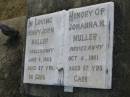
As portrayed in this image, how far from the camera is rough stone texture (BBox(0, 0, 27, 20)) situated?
9727 millimetres

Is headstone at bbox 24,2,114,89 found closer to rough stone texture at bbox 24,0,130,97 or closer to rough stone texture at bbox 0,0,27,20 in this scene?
rough stone texture at bbox 24,0,130,97

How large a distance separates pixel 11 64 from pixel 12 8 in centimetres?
235

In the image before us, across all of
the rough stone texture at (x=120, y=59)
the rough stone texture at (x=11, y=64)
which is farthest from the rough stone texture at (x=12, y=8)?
the rough stone texture at (x=120, y=59)

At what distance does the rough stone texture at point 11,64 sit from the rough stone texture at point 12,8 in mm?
1312

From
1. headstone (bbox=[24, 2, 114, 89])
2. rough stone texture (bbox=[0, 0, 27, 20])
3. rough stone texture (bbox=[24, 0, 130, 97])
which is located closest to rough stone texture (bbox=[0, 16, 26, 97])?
headstone (bbox=[24, 2, 114, 89])

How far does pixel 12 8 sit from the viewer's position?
10.0m

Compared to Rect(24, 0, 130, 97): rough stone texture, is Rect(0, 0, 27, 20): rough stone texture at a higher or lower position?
higher

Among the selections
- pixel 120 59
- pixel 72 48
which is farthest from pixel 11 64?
pixel 120 59

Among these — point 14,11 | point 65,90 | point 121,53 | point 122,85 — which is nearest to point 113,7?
point 121,53

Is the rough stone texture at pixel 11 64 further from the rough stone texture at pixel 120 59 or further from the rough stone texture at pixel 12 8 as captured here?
the rough stone texture at pixel 120 59

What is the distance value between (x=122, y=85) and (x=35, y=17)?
228 centimetres

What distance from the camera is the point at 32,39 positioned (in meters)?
7.04

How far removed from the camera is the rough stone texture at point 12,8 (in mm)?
9727

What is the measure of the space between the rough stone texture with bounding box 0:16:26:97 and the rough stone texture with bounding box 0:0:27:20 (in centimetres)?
131
